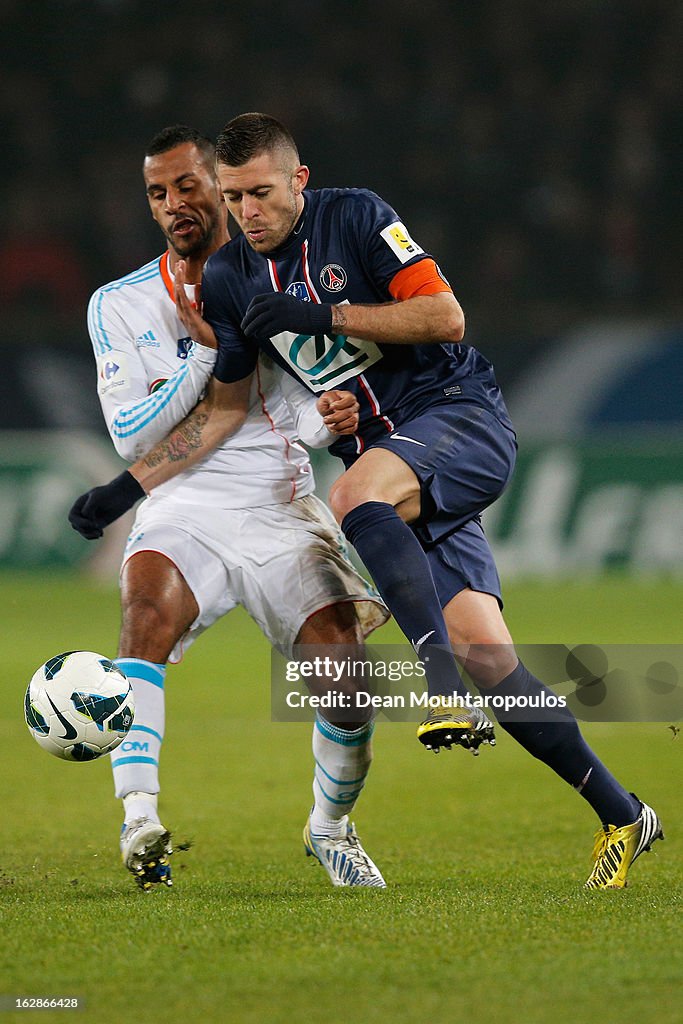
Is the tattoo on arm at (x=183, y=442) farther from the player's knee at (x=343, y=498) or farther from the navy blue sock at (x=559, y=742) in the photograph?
the navy blue sock at (x=559, y=742)

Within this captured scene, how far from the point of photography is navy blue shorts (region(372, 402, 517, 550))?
12.2ft

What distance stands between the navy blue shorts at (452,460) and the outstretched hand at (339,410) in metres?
0.14

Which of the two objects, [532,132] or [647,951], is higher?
[647,951]

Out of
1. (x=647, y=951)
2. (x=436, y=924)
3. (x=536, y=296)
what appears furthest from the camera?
(x=536, y=296)

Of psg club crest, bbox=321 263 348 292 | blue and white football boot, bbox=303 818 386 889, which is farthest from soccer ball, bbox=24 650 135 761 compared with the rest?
psg club crest, bbox=321 263 348 292

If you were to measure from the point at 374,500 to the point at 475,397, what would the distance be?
1.94ft

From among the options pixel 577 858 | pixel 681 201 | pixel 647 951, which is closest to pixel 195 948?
pixel 647 951

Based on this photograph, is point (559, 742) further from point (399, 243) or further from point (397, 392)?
point (399, 243)

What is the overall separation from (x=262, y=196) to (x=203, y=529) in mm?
1105

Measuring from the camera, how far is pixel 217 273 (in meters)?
4.14

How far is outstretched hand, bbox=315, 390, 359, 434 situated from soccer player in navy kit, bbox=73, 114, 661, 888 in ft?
0.08

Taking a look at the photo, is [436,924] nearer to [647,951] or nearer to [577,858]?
[647,951]

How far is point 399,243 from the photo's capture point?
3875 mm

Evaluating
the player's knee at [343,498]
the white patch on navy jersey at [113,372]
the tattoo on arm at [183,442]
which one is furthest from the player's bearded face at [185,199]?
the player's knee at [343,498]
